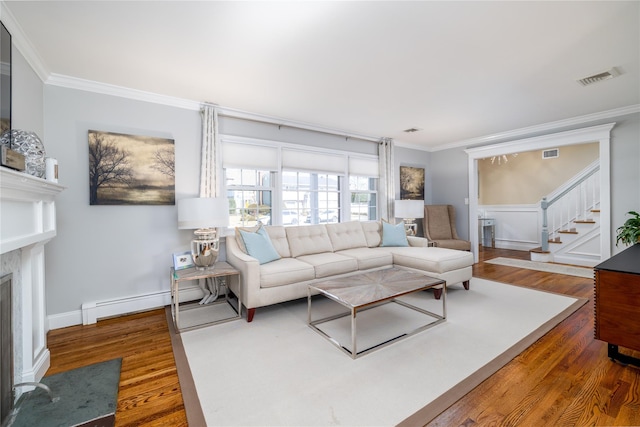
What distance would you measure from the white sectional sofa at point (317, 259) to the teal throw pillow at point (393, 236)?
16mm

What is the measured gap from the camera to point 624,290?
1879mm

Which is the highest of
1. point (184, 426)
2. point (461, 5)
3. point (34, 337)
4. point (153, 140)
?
point (461, 5)

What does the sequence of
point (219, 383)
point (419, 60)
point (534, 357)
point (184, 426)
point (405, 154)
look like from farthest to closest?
point (405, 154)
point (419, 60)
point (534, 357)
point (219, 383)
point (184, 426)

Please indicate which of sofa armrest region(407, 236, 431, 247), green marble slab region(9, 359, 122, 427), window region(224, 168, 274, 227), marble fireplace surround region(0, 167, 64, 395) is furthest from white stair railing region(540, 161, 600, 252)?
marble fireplace surround region(0, 167, 64, 395)

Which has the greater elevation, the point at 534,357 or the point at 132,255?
the point at 132,255

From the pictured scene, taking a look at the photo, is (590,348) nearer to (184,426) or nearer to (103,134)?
(184,426)

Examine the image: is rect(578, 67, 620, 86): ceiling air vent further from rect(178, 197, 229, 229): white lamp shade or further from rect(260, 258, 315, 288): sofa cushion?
rect(178, 197, 229, 229): white lamp shade

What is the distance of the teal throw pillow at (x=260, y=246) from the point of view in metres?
3.20

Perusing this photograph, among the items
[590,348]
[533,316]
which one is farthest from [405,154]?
[590,348]

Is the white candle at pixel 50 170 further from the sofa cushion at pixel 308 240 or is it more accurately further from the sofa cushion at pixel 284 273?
the sofa cushion at pixel 308 240

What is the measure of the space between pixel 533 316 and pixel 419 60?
280 cm

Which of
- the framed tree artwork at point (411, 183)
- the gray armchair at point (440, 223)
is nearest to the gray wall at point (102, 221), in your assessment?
the framed tree artwork at point (411, 183)

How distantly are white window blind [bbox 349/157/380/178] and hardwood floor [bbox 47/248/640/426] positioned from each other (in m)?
3.48

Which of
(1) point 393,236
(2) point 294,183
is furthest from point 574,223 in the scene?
(2) point 294,183
